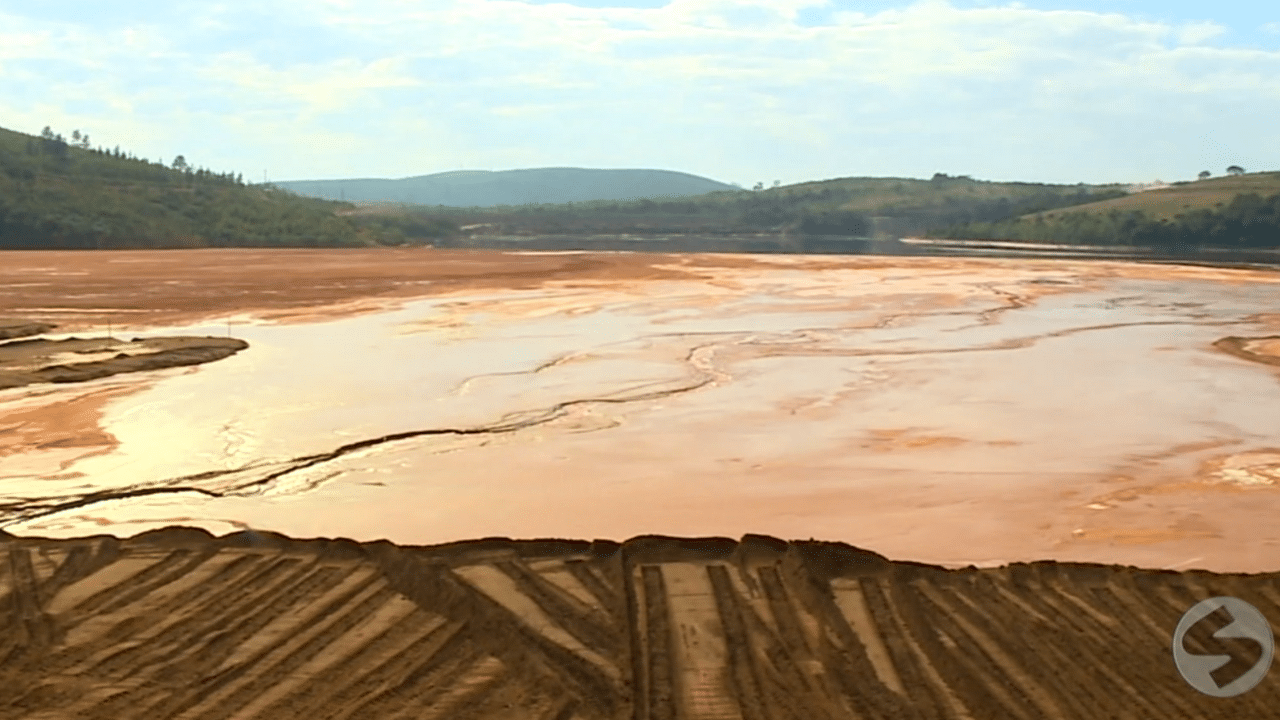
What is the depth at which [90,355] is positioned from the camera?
54.9 ft

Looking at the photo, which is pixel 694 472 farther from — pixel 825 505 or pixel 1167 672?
pixel 1167 672

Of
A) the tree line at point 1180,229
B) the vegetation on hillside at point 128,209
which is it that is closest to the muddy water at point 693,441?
the vegetation on hillside at point 128,209

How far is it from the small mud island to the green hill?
45.6 m

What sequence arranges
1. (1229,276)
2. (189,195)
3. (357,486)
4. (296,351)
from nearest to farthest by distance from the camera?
1. (357,486)
2. (296,351)
3. (1229,276)
4. (189,195)

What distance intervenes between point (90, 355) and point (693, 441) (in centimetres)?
983

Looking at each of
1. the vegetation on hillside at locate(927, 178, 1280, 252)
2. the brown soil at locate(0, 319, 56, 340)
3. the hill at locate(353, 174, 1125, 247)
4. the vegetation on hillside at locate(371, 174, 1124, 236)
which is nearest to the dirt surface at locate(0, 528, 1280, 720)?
the brown soil at locate(0, 319, 56, 340)

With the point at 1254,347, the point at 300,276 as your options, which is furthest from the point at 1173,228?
the point at 1254,347

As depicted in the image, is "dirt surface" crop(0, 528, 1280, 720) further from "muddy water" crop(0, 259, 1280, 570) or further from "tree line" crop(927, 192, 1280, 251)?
Answer: "tree line" crop(927, 192, 1280, 251)

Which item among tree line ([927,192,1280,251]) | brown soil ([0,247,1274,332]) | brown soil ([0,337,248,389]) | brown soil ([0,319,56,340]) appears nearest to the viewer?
brown soil ([0,337,248,389])

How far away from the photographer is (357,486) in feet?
31.9

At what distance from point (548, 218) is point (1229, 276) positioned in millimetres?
91067

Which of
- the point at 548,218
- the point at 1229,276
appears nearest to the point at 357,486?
the point at 1229,276

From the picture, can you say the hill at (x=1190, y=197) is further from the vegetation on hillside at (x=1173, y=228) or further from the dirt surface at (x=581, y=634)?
the dirt surface at (x=581, y=634)

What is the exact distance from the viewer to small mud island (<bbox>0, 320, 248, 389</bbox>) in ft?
49.2
